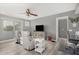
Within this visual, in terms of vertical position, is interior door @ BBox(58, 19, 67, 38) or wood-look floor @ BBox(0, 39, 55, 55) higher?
interior door @ BBox(58, 19, 67, 38)

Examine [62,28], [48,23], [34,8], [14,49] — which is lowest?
[14,49]

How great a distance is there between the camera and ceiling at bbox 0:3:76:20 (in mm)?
1831

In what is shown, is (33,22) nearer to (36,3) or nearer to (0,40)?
(36,3)

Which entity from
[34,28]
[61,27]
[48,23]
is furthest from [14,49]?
[61,27]

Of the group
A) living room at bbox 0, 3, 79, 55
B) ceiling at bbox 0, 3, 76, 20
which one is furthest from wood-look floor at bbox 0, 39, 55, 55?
ceiling at bbox 0, 3, 76, 20

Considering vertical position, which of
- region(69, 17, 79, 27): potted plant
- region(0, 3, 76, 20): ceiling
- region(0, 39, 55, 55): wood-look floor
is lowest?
region(0, 39, 55, 55): wood-look floor

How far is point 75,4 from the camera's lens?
1.79 meters

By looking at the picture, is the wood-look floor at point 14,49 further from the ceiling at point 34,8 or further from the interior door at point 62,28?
the ceiling at point 34,8

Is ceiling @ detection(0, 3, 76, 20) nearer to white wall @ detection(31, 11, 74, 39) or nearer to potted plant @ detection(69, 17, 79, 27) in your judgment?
white wall @ detection(31, 11, 74, 39)

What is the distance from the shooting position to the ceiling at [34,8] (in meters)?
1.83

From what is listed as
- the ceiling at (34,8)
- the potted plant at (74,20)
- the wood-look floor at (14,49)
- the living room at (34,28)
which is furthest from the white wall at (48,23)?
the potted plant at (74,20)

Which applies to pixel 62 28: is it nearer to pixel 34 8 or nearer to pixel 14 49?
pixel 34 8

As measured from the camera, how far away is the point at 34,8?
73.8 inches

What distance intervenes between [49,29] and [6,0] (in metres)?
1.22
